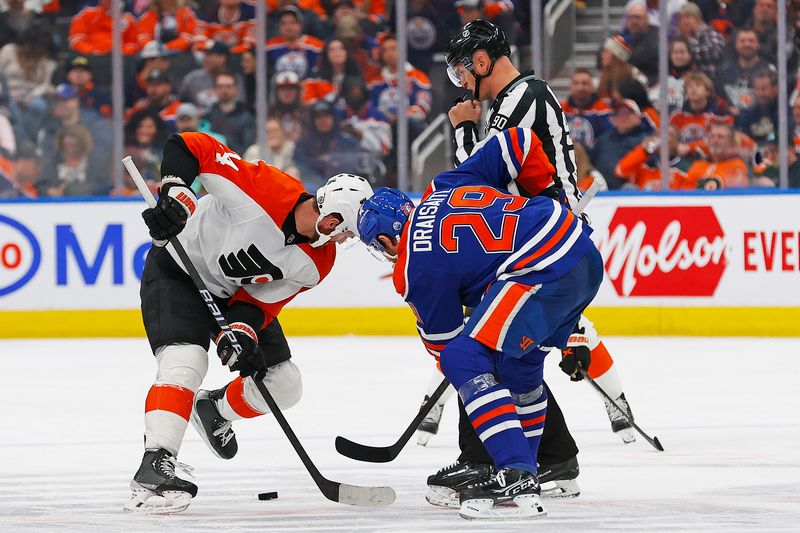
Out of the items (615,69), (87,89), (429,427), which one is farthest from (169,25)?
(429,427)

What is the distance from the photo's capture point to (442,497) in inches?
134

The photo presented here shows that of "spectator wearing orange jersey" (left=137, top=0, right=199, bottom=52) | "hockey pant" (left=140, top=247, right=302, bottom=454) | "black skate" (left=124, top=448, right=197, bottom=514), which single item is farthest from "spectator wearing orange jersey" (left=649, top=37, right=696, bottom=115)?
"black skate" (left=124, top=448, right=197, bottom=514)

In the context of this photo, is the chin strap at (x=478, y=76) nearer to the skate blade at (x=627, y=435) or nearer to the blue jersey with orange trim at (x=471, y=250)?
the blue jersey with orange trim at (x=471, y=250)

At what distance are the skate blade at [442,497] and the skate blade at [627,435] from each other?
1.08 meters

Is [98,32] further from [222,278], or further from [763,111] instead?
[222,278]

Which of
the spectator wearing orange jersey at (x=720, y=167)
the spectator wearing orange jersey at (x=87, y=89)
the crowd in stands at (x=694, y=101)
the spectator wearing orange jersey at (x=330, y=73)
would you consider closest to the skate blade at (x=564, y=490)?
the crowd in stands at (x=694, y=101)

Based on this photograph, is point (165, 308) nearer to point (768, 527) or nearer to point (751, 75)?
point (768, 527)

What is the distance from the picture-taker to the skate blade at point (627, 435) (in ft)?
14.2

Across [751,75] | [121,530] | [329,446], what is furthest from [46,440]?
[751,75]

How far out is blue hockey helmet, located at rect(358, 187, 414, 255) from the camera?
316 centimetres

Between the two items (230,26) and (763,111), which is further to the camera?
(230,26)

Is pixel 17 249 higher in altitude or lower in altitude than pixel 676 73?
lower

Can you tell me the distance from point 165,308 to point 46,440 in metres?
1.20

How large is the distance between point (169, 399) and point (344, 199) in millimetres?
645
